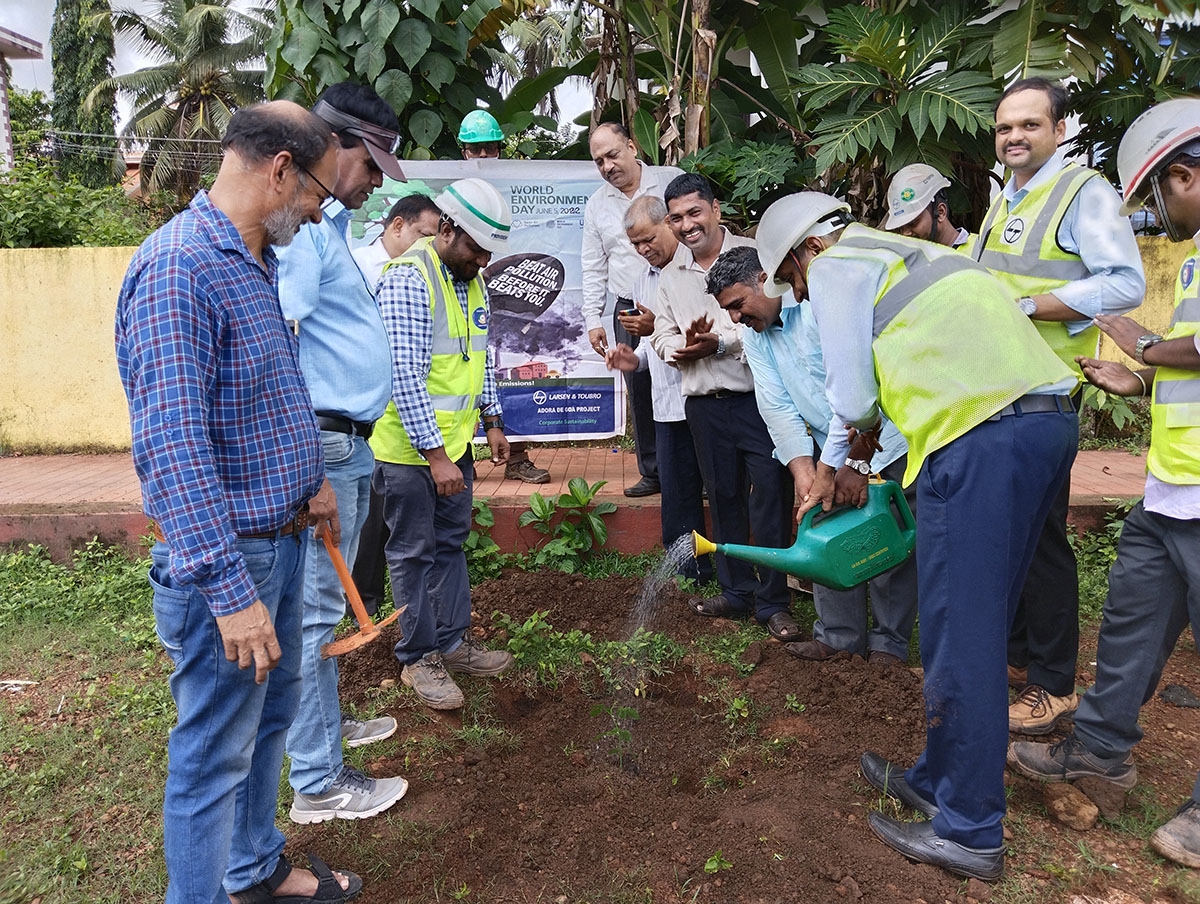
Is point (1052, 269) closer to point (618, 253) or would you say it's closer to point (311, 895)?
point (618, 253)

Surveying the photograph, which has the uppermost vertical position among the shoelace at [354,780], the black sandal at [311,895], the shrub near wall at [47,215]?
the shrub near wall at [47,215]

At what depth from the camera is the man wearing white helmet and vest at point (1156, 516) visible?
2480 millimetres

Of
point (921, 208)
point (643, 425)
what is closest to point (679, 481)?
point (643, 425)

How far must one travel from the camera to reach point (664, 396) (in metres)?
4.32

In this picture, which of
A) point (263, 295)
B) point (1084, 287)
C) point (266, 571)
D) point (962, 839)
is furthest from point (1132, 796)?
point (263, 295)

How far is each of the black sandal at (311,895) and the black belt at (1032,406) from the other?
2247 mm

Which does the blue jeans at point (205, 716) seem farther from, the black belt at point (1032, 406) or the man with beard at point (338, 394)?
the black belt at point (1032, 406)

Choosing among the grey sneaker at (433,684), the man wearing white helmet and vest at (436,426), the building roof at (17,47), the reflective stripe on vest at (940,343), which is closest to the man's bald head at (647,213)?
the man wearing white helmet and vest at (436,426)

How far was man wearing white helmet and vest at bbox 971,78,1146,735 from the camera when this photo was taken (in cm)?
299

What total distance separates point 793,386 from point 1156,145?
59.4 inches

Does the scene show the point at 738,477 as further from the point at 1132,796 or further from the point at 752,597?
the point at 1132,796

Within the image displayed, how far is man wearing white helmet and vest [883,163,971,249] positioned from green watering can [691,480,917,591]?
4.30 ft

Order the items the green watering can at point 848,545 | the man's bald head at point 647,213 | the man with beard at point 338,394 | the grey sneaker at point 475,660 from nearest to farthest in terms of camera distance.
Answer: the man with beard at point 338,394 < the green watering can at point 848,545 < the grey sneaker at point 475,660 < the man's bald head at point 647,213

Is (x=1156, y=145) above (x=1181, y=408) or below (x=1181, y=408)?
above
